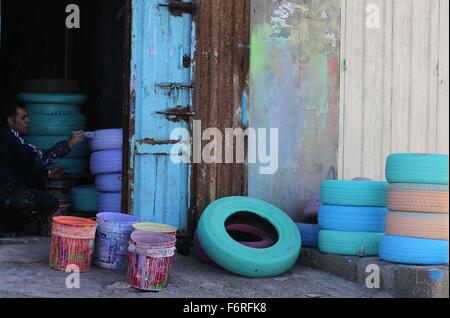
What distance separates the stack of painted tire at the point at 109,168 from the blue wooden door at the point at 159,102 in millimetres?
527

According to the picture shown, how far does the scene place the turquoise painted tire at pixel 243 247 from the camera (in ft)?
21.4

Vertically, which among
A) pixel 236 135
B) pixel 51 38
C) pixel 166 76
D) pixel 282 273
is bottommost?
pixel 282 273

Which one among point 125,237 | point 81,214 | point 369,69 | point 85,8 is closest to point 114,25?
point 85,8

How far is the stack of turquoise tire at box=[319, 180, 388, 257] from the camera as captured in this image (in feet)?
21.7

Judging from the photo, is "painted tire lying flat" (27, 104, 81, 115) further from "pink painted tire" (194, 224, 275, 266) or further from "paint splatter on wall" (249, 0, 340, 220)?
"pink painted tire" (194, 224, 275, 266)

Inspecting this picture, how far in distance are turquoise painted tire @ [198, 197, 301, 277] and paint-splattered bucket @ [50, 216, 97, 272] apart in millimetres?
986

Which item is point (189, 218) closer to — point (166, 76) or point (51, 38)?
point (166, 76)

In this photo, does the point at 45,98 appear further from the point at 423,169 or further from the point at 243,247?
the point at 423,169

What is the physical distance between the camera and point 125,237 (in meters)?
6.56

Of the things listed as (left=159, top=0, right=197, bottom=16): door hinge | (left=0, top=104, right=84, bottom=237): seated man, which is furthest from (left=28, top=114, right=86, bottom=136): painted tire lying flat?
(left=159, top=0, right=197, bottom=16): door hinge

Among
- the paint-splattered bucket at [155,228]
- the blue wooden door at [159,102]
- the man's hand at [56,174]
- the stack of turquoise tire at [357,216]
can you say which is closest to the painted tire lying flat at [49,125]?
the man's hand at [56,174]

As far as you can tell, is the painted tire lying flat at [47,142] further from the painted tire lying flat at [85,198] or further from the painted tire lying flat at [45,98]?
the painted tire lying flat at [85,198]

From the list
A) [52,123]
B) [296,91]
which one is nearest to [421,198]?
[296,91]

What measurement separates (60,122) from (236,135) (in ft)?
7.81
